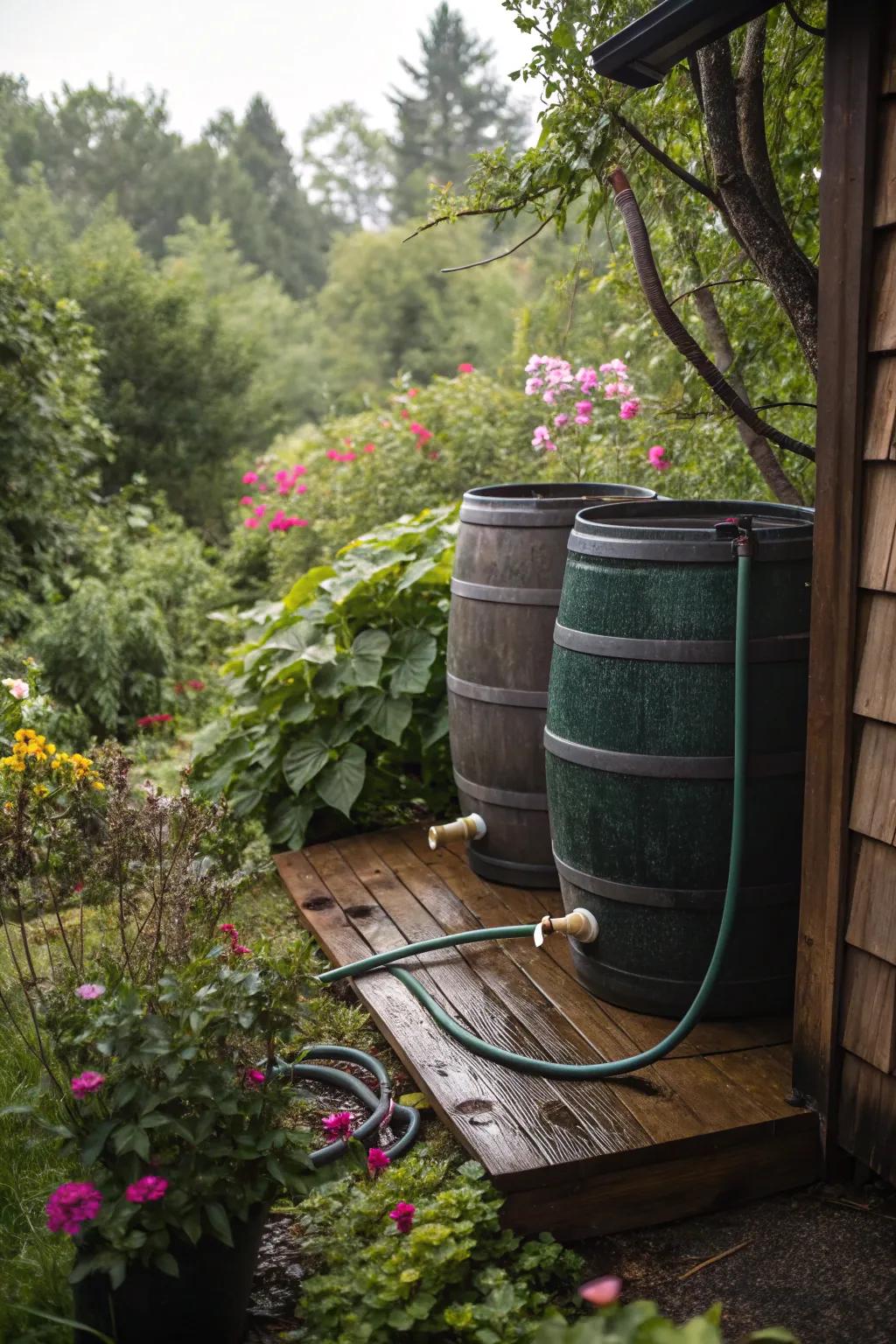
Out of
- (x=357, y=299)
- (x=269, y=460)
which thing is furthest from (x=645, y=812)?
(x=357, y=299)

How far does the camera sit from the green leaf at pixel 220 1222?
139 centimetres

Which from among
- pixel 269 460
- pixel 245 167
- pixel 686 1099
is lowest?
pixel 686 1099

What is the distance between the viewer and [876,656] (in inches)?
64.9

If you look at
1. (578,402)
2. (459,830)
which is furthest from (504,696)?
(578,402)

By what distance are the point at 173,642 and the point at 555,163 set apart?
421 centimetres

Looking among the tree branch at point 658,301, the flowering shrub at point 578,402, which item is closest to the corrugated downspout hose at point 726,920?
the tree branch at point 658,301

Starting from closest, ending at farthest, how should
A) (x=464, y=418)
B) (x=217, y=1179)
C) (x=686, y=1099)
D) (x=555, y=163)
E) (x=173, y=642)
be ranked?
(x=217, y=1179) → (x=686, y=1099) → (x=555, y=163) → (x=173, y=642) → (x=464, y=418)

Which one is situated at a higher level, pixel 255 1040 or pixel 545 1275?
pixel 255 1040

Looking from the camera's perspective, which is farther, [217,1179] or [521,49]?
[521,49]

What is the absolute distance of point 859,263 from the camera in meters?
1.59

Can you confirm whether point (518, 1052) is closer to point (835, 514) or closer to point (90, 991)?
point (90, 991)

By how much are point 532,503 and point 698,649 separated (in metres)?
0.79

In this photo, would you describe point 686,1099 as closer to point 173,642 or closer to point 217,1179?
point 217,1179

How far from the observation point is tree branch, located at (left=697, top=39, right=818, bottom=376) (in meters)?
2.13
